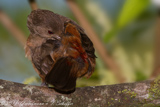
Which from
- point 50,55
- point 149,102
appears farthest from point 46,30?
point 149,102

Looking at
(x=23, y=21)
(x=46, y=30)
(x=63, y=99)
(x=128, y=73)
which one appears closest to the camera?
(x=63, y=99)

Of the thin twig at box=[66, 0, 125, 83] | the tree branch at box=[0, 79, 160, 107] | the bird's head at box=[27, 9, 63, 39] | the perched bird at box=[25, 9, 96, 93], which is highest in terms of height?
the thin twig at box=[66, 0, 125, 83]

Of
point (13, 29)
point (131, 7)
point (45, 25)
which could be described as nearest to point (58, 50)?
point (45, 25)

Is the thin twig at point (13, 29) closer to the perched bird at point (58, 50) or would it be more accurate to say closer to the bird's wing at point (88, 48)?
the perched bird at point (58, 50)

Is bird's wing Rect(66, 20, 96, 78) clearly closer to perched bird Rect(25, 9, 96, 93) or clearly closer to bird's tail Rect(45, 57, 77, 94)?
perched bird Rect(25, 9, 96, 93)

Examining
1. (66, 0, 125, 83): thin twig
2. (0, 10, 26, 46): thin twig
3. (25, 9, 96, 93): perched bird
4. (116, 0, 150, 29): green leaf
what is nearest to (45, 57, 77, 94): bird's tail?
(25, 9, 96, 93): perched bird

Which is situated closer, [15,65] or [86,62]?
[86,62]

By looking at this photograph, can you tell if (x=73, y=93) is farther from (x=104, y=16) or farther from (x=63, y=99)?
(x=104, y=16)
